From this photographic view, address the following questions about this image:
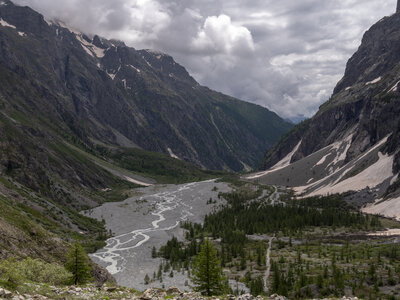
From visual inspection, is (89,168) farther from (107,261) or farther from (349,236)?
(349,236)

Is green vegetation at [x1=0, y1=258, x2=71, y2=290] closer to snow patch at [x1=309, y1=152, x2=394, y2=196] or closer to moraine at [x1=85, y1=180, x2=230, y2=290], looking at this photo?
moraine at [x1=85, y1=180, x2=230, y2=290]

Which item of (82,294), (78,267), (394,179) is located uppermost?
(394,179)

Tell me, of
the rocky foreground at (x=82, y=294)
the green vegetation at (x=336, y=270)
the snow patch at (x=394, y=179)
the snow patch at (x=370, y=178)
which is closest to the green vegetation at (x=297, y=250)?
the green vegetation at (x=336, y=270)

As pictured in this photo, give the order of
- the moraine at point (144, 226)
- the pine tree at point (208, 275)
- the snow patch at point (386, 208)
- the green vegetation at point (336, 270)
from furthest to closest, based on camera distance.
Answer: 1. the snow patch at point (386, 208)
2. the moraine at point (144, 226)
3. the green vegetation at point (336, 270)
4. the pine tree at point (208, 275)

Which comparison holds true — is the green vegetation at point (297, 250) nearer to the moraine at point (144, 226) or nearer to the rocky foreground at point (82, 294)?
the moraine at point (144, 226)

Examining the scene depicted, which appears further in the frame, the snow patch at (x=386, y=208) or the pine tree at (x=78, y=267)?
the snow patch at (x=386, y=208)

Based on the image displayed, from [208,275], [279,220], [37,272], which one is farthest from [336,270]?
[279,220]

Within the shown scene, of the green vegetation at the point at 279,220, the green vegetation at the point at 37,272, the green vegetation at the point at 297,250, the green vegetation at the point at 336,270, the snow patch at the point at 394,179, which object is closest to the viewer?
the green vegetation at the point at 37,272

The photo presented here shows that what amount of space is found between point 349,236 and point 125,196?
364 ft

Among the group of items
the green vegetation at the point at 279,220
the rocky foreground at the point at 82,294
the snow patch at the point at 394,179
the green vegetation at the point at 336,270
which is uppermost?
the snow patch at the point at 394,179

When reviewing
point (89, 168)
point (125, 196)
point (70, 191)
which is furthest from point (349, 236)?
point (89, 168)

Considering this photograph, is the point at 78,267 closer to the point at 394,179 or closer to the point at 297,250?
the point at 297,250

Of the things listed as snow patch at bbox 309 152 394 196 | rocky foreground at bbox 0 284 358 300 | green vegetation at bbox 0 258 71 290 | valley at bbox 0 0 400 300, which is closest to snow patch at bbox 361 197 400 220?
valley at bbox 0 0 400 300

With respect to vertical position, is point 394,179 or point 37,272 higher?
point 394,179
